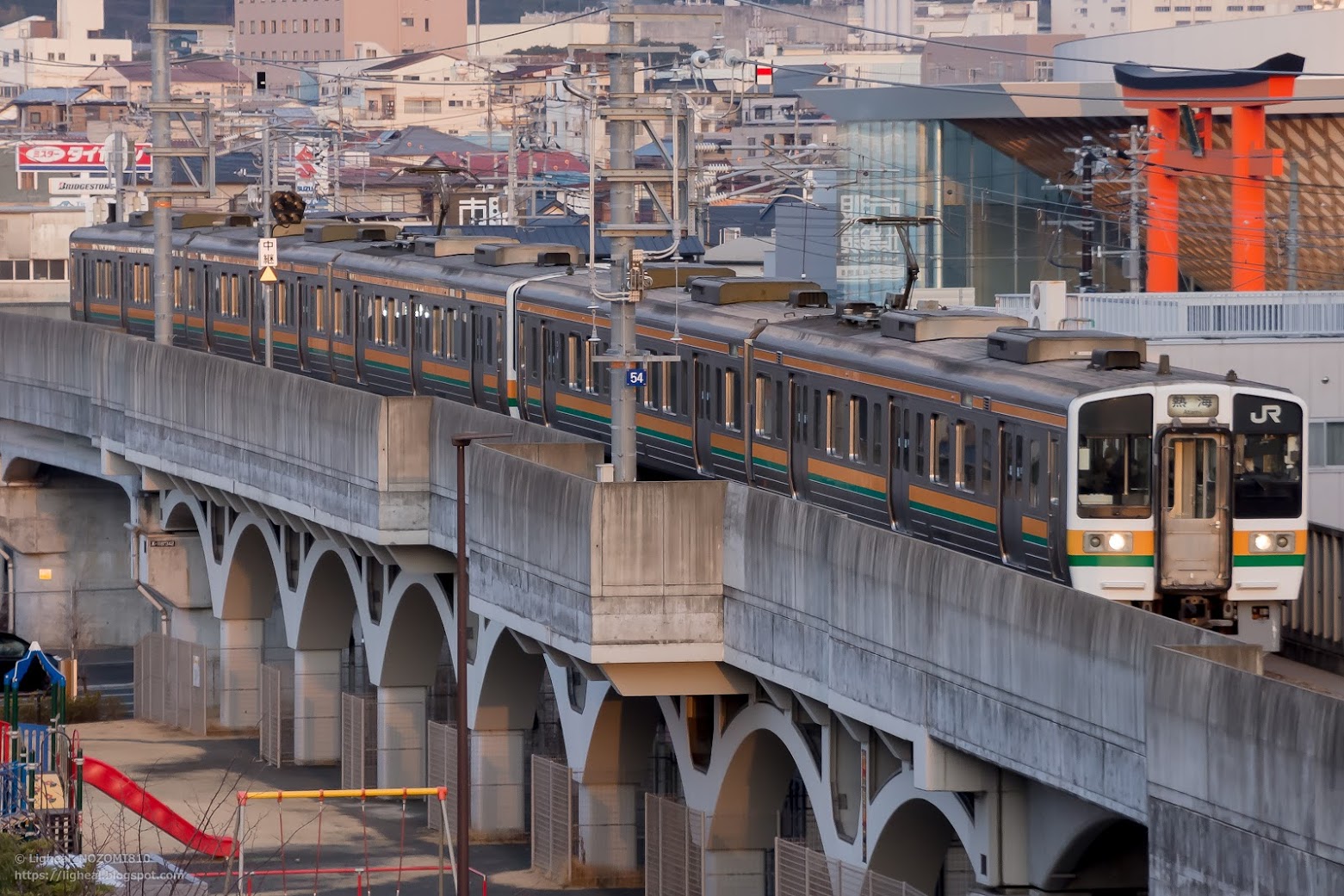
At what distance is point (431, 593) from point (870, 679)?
16.9m

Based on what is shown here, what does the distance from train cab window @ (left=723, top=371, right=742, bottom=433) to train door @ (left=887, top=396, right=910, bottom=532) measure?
3.96m

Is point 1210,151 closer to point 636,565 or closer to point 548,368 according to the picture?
point 548,368

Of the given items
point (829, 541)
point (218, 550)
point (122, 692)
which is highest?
point (829, 541)

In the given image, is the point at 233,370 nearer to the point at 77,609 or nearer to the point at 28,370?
the point at 28,370

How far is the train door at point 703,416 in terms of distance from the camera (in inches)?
1321

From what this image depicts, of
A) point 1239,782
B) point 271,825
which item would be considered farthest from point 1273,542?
point 271,825

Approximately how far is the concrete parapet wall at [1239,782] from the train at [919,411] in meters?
5.34

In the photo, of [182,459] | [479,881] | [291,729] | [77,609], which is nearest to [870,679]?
[479,881]

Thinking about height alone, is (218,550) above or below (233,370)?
below

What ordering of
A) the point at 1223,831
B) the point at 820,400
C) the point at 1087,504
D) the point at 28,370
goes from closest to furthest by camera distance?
the point at 1223,831 < the point at 1087,504 < the point at 820,400 < the point at 28,370

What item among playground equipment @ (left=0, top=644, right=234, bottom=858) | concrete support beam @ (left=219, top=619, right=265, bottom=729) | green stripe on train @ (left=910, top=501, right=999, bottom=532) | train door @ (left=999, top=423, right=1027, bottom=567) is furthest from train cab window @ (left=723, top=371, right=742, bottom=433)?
concrete support beam @ (left=219, top=619, right=265, bottom=729)

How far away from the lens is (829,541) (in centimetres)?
2541

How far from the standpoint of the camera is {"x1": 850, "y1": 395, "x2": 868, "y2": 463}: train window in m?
29.5

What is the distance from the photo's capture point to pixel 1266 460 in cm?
2564
